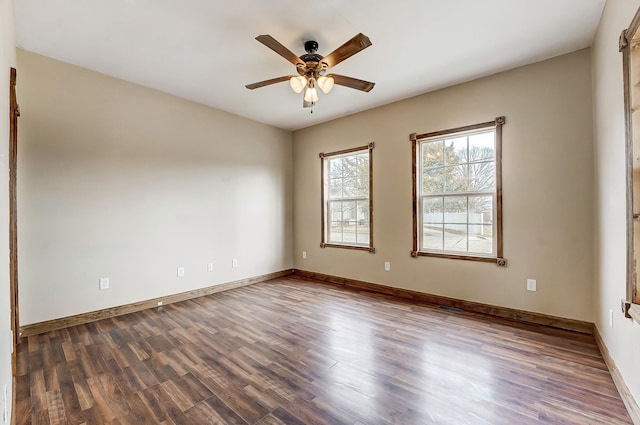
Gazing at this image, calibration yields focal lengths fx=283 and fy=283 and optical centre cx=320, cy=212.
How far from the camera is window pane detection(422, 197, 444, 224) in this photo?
12.2ft

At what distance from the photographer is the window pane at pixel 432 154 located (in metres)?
3.72

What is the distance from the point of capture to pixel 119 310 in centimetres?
328

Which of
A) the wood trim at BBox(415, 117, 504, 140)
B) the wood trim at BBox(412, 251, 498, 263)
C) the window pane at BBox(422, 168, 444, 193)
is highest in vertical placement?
the wood trim at BBox(415, 117, 504, 140)

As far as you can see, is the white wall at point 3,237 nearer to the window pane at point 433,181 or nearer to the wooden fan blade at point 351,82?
the wooden fan blade at point 351,82

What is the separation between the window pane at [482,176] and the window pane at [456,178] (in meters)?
0.07

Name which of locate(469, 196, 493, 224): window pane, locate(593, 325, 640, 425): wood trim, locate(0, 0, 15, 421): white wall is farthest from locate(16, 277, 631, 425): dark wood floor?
locate(469, 196, 493, 224): window pane

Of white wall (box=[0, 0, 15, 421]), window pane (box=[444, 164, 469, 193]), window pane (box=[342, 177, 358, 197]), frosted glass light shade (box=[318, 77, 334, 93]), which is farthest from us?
window pane (box=[342, 177, 358, 197])

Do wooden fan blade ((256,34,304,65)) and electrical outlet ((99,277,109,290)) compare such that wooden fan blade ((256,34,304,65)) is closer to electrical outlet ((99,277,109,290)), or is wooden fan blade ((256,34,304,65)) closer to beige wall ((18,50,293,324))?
beige wall ((18,50,293,324))

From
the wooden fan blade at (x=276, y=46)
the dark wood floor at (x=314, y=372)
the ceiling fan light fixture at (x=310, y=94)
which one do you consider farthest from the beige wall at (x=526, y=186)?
the wooden fan blade at (x=276, y=46)

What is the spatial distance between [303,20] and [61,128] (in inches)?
107

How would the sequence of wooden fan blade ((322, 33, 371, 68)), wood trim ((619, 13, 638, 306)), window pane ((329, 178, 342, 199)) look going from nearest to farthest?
wood trim ((619, 13, 638, 306)), wooden fan blade ((322, 33, 371, 68)), window pane ((329, 178, 342, 199))

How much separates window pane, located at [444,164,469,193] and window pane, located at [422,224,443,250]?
512 millimetres

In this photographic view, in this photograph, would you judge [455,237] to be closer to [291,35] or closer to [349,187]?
[349,187]

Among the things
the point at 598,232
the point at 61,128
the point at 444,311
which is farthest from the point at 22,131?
the point at 598,232
